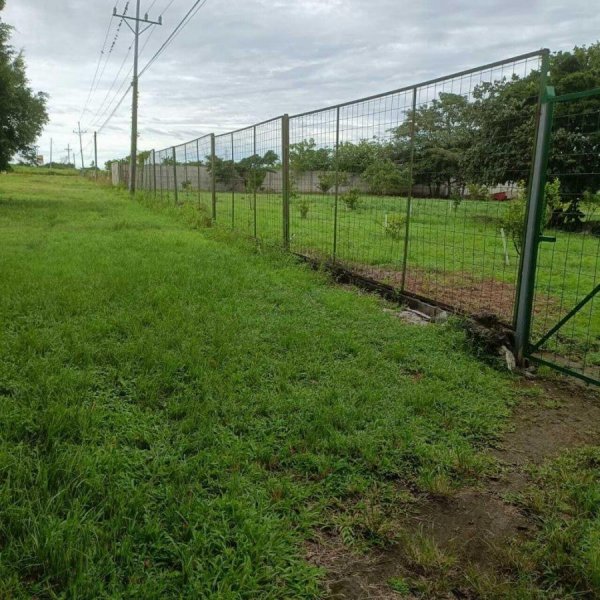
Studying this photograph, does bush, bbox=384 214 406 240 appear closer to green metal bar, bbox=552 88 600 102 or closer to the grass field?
the grass field

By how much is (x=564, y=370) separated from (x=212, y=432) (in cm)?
244

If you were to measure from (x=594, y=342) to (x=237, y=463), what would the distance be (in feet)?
10.8

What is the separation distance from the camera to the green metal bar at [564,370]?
10.6 ft

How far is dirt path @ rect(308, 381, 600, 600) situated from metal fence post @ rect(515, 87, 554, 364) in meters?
0.95

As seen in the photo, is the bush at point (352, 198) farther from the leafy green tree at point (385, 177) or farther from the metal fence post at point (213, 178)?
the metal fence post at point (213, 178)

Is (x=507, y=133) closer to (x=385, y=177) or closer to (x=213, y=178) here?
(x=385, y=177)

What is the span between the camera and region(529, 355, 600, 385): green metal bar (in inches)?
127

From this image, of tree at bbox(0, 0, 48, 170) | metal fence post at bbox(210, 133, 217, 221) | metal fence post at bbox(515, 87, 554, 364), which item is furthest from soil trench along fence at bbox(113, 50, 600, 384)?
tree at bbox(0, 0, 48, 170)

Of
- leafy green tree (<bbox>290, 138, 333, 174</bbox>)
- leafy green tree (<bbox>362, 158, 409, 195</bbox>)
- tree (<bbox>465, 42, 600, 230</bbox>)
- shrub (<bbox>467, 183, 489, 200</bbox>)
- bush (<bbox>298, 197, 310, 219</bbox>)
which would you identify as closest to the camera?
tree (<bbox>465, 42, 600, 230</bbox>)

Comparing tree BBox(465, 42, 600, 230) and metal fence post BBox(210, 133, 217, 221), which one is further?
metal fence post BBox(210, 133, 217, 221)

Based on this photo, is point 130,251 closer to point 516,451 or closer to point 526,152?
point 526,152

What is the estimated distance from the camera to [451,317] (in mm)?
4270

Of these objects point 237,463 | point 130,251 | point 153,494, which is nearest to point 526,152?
point 237,463

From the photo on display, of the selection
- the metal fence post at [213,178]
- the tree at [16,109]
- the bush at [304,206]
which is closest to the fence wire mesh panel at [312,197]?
the bush at [304,206]
